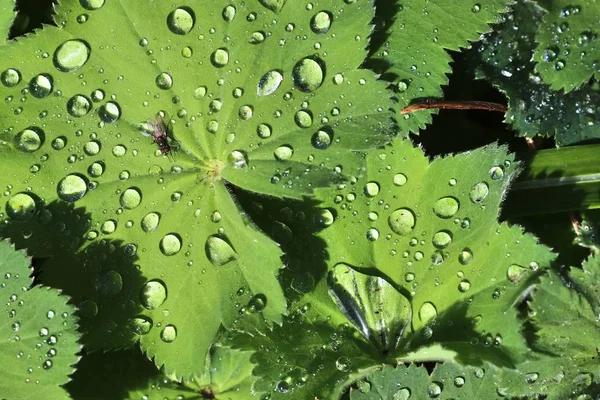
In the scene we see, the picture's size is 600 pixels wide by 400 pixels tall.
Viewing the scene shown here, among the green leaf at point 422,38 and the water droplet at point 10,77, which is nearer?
the water droplet at point 10,77

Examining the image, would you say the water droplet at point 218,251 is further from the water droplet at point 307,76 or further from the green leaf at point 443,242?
the water droplet at point 307,76

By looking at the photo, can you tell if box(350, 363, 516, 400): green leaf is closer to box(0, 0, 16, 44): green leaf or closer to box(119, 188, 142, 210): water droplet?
box(119, 188, 142, 210): water droplet

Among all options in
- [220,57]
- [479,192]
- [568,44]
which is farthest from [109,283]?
[568,44]

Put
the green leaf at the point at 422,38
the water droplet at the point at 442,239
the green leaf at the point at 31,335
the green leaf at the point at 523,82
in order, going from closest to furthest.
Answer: the green leaf at the point at 31,335, the water droplet at the point at 442,239, the green leaf at the point at 422,38, the green leaf at the point at 523,82

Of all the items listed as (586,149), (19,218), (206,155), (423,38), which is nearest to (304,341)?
(206,155)

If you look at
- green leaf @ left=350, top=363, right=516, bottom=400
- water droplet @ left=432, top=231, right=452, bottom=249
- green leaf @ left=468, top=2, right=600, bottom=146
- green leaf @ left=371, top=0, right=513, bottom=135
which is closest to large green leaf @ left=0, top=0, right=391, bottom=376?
green leaf @ left=371, top=0, right=513, bottom=135

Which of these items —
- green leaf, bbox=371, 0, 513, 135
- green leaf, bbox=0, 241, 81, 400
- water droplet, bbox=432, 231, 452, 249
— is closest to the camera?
green leaf, bbox=0, 241, 81, 400

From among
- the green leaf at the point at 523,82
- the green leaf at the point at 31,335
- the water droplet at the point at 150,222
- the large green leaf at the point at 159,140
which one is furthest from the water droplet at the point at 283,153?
the green leaf at the point at 523,82

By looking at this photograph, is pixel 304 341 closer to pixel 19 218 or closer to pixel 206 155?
pixel 206 155
